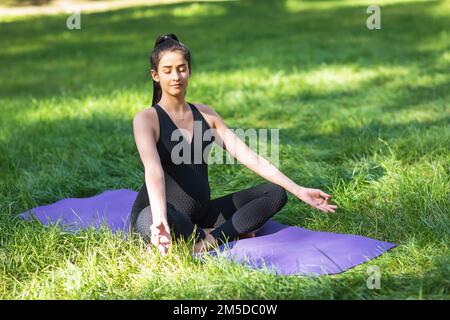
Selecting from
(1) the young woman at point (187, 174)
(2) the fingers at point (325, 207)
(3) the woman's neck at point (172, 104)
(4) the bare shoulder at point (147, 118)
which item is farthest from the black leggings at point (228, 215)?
(3) the woman's neck at point (172, 104)

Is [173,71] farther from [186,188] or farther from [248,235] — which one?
[248,235]

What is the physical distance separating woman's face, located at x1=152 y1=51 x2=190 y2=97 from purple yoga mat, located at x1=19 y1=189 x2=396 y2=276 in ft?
2.40

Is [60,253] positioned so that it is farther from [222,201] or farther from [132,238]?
[222,201]

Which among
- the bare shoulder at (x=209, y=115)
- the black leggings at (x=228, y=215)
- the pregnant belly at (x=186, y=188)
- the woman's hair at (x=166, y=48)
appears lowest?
the black leggings at (x=228, y=215)

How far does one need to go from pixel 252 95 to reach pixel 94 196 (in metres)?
3.20

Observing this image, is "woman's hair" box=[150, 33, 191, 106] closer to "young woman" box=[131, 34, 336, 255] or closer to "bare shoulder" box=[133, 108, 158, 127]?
"young woman" box=[131, 34, 336, 255]

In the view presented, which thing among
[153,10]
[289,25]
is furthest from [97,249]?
[153,10]

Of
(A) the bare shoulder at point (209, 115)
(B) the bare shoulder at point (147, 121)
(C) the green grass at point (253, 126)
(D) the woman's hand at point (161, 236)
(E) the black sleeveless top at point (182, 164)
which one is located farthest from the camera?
(A) the bare shoulder at point (209, 115)

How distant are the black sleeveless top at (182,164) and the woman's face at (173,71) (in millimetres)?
139

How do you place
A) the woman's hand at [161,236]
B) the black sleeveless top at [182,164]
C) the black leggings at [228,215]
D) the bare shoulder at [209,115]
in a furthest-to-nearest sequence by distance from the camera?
the bare shoulder at [209,115]
the black sleeveless top at [182,164]
the black leggings at [228,215]
the woman's hand at [161,236]

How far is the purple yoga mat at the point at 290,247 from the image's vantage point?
355 centimetres

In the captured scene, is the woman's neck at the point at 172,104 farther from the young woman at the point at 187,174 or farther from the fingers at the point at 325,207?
the fingers at the point at 325,207

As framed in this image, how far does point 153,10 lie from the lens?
17.0 metres
